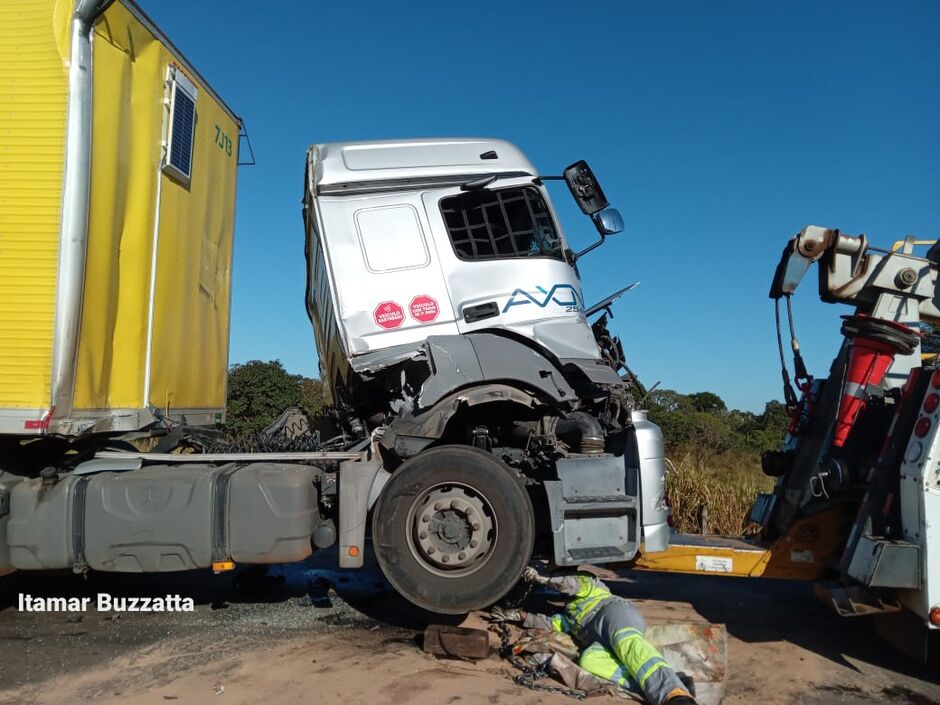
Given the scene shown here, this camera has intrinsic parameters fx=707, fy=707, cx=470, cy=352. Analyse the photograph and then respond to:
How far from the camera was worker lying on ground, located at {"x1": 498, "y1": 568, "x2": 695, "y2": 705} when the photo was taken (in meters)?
3.73

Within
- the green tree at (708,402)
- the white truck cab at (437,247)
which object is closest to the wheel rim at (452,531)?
the white truck cab at (437,247)

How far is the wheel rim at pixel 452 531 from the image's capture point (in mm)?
4652

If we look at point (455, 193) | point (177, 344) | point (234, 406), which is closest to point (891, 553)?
point (455, 193)

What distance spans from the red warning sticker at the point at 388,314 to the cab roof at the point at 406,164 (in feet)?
2.91

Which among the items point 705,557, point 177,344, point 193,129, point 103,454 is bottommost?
point 705,557

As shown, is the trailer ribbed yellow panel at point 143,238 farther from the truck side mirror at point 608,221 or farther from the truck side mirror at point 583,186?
the truck side mirror at point 608,221

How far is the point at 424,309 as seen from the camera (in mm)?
5082

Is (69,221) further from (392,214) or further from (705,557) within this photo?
(705,557)

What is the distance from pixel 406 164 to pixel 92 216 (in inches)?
85.0

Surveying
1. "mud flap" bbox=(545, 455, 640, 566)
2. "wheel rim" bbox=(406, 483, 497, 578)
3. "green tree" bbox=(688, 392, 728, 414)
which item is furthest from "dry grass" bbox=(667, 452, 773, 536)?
"green tree" bbox=(688, 392, 728, 414)

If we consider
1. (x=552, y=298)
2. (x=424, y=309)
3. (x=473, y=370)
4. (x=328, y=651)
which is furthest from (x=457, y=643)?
(x=552, y=298)

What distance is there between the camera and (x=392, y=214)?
5207 millimetres

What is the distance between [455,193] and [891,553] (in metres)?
3.67

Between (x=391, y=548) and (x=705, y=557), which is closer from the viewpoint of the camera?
(x=391, y=548)
